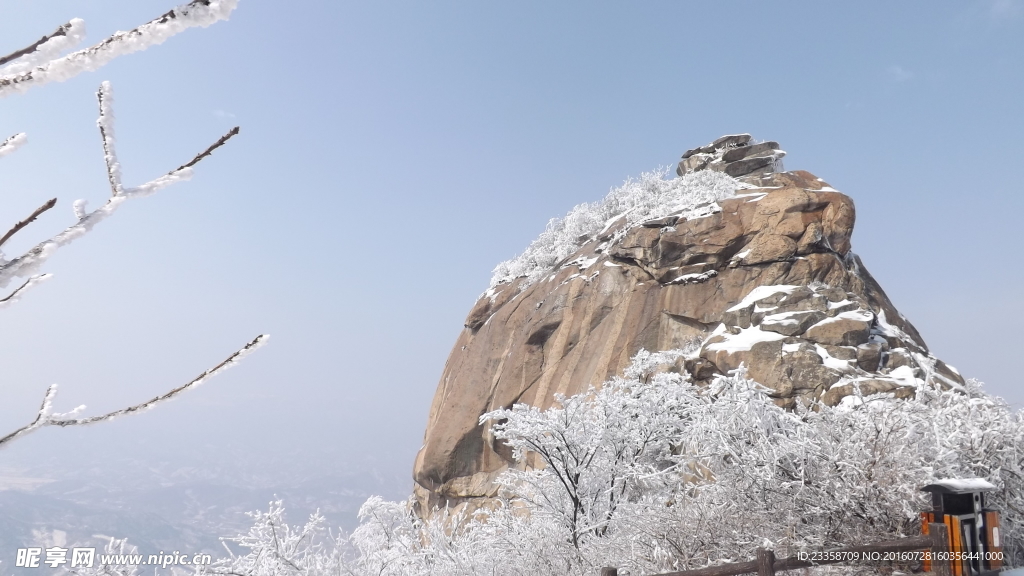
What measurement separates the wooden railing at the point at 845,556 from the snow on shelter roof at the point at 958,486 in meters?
0.41

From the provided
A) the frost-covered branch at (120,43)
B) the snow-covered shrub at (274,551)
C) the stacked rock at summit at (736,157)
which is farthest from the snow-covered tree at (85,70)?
the stacked rock at summit at (736,157)

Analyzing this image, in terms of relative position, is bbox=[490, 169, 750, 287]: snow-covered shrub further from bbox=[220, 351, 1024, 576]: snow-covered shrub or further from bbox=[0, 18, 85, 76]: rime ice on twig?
bbox=[0, 18, 85, 76]: rime ice on twig

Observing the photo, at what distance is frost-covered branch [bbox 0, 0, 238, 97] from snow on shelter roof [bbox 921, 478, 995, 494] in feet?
27.4

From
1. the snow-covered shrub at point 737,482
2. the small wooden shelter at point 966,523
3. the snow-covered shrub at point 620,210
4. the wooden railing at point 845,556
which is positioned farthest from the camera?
the snow-covered shrub at point 620,210

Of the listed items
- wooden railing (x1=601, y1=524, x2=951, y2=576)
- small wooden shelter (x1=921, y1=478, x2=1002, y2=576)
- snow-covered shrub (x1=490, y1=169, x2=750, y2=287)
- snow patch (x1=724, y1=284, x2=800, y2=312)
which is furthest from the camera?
snow-covered shrub (x1=490, y1=169, x2=750, y2=287)

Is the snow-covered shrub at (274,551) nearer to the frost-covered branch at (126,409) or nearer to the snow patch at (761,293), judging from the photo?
the frost-covered branch at (126,409)

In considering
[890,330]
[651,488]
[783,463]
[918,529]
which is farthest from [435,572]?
[890,330]

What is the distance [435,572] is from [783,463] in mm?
7134

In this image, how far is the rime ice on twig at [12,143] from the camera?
1.70 metres

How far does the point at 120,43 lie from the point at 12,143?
2.25 ft

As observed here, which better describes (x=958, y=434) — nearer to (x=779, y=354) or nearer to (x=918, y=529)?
(x=918, y=529)

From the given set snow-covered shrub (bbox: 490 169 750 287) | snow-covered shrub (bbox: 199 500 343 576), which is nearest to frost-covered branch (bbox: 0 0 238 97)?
snow-covered shrub (bbox: 199 500 343 576)

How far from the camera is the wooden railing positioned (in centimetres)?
629

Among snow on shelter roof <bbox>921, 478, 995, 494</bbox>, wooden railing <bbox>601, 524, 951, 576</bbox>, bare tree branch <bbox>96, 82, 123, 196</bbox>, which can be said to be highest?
bare tree branch <bbox>96, 82, 123, 196</bbox>
